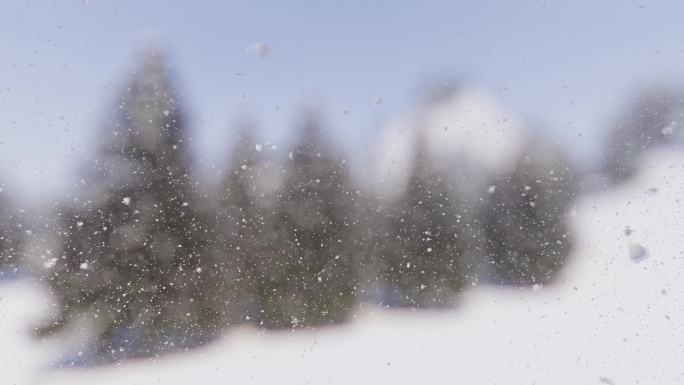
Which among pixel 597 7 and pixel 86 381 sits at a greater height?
pixel 597 7

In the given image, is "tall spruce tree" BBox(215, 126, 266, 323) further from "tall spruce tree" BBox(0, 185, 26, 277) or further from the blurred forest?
"tall spruce tree" BBox(0, 185, 26, 277)

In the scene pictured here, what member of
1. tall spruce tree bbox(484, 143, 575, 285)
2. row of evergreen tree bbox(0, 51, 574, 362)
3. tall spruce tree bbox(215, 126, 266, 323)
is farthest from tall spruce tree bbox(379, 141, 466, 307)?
tall spruce tree bbox(215, 126, 266, 323)

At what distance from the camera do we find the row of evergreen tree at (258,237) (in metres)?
1.22

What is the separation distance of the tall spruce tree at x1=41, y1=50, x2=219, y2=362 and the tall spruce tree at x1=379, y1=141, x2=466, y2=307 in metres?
0.50

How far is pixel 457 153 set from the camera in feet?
4.23

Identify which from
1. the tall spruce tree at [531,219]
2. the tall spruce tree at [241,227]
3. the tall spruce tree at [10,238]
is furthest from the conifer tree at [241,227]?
the tall spruce tree at [531,219]

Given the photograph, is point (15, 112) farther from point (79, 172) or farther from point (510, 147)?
point (510, 147)

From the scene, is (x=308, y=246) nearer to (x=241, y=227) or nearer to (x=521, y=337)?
(x=241, y=227)

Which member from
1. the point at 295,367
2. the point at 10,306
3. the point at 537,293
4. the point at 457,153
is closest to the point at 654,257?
the point at 537,293

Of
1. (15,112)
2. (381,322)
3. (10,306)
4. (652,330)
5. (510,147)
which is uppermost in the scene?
(15,112)

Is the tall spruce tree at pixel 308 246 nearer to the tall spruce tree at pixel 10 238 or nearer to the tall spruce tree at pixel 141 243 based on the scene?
the tall spruce tree at pixel 141 243

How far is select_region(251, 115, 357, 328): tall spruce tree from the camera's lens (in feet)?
4.10

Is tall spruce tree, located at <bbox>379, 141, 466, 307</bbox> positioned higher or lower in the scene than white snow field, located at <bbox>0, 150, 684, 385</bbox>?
higher

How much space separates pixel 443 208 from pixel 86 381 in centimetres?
106
